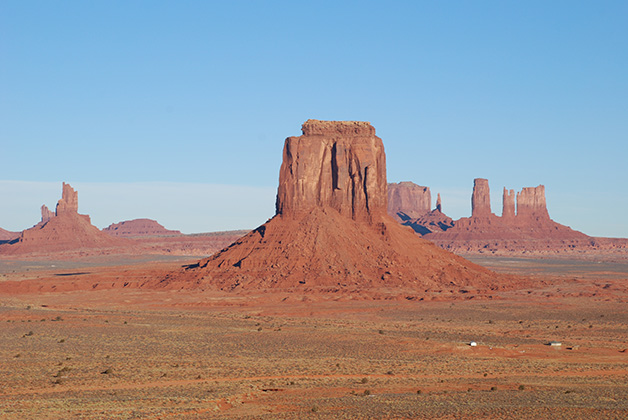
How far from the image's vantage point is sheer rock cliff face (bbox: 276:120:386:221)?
9744 cm

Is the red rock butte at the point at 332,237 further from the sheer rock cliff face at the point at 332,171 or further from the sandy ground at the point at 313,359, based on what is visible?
the sandy ground at the point at 313,359

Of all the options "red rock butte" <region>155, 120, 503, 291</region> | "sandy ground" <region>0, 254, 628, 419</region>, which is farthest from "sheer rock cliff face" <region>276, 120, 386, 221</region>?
"sandy ground" <region>0, 254, 628, 419</region>

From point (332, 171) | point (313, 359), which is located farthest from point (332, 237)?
point (313, 359)

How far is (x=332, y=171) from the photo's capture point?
98188 mm

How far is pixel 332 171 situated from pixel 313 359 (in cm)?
5863

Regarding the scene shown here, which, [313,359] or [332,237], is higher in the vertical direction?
[332,237]

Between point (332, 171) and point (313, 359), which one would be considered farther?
point (332, 171)

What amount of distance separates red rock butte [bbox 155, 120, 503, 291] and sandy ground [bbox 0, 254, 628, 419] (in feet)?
43.5

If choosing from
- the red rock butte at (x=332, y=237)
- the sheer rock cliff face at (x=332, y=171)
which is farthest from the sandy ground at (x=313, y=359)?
the sheer rock cliff face at (x=332, y=171)

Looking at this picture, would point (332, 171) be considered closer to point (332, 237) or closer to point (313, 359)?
point (332, 237)

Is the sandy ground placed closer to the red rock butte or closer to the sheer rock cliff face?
the red rock butte

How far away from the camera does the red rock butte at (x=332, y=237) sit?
91500 millimetres

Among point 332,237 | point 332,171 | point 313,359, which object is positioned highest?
point 332,171

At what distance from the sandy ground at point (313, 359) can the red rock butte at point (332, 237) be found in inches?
522
